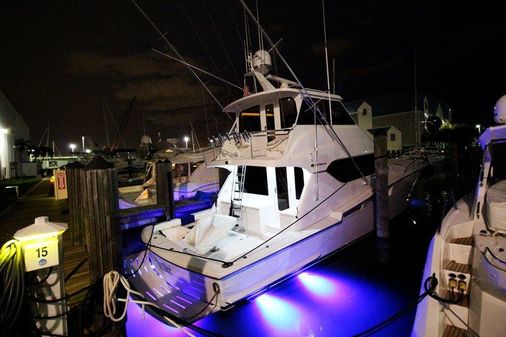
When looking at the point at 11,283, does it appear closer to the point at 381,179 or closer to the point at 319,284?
the point at 319,284

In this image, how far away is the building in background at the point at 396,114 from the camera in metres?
29.5

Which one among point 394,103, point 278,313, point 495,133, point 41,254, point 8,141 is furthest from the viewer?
point 394,103

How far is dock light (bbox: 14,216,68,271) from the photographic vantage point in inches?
118

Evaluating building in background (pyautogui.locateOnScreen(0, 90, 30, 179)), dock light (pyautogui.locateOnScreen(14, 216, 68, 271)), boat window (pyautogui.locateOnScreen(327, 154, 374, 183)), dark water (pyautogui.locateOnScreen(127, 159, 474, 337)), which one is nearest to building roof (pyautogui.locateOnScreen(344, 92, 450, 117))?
boat window (pyautogui.locateOnScreen(327, 154, 374, 183))

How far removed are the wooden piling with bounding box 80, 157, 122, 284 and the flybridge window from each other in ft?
14.4

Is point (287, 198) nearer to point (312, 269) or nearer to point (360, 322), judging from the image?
point (312, 269)

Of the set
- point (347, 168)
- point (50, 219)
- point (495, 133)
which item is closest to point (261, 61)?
point (347, 168)

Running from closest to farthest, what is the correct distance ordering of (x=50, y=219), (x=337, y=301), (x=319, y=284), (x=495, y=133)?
(x=495, y=133), (x=337, y=301), (x=319, y=284), (x=50, y=219)

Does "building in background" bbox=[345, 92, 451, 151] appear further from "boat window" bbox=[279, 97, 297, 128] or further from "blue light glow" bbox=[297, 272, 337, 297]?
"blue light glow" bbox=[297, 272, 337, 297]

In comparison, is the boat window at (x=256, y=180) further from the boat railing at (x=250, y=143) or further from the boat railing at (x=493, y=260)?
the boat railing at (x=493, y=260)

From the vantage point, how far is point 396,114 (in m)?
30.4

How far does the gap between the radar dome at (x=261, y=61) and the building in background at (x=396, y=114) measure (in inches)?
1005

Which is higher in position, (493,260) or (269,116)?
(269,116)

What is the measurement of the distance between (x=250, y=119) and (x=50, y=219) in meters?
8.38
